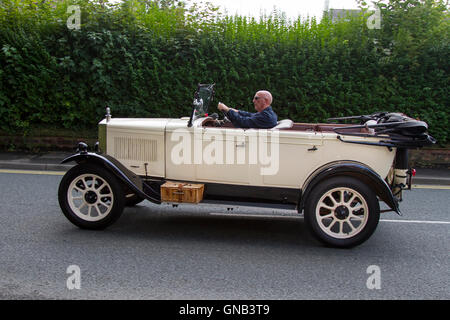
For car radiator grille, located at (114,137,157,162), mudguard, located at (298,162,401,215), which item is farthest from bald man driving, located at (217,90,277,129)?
car radiator grille, located at (114,137,157,162)

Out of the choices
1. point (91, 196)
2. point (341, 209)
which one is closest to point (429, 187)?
point (341, 209)

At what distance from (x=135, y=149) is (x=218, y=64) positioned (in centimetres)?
523

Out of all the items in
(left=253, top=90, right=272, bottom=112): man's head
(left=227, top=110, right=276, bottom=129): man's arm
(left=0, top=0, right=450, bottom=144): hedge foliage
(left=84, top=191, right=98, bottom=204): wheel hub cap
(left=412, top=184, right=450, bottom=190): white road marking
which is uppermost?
(left=0, top=0, right=450, bottom=144): hedge foliage

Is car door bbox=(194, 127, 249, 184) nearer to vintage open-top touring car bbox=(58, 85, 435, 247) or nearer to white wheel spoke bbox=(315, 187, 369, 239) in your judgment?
vintage open-top touring car bbox=(58, 85, 435, 247)

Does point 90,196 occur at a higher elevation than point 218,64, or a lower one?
lower

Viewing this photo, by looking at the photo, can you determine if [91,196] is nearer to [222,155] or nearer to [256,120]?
[222,155]

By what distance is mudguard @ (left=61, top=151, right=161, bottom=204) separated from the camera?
5156 millimetres

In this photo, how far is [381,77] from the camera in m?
10.1

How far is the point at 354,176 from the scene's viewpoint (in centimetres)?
495

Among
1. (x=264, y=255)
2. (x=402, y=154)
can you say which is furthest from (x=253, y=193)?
(x=402, y=154)

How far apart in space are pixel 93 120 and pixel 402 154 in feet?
24.1

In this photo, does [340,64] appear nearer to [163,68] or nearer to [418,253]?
[163,68]

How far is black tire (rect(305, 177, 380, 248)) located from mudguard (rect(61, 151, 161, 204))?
5.84 ft
